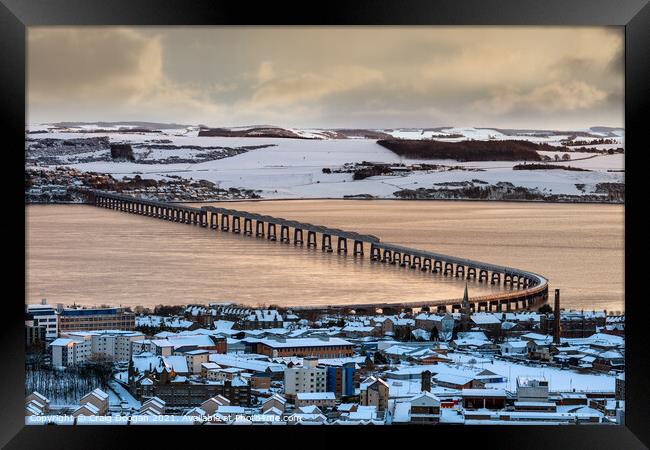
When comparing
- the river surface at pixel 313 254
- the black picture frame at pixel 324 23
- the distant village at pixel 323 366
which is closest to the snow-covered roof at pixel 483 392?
the distant village at pixel 323 366

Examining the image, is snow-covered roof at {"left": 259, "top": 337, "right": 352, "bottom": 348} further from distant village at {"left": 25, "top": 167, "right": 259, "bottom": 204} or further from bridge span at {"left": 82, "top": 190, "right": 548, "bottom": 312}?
distant village at {"left": 25, "top": 167, "right": 259, "bottom": 204}

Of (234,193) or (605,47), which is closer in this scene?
(605,47)

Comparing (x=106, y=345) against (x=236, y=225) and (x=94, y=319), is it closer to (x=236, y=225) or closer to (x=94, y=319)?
(x=94, y=319)

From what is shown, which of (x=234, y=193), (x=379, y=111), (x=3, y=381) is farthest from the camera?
(x=234, y=193)

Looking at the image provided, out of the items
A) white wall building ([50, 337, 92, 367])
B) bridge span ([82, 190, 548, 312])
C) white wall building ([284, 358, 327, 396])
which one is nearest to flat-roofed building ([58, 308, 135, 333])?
white wall building ([50, 337, 92, 367])

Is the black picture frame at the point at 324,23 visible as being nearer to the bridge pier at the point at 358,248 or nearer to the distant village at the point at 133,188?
the bridge pier at the point at 358,248

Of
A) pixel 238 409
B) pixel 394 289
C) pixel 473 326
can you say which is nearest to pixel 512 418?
pixel 238 409

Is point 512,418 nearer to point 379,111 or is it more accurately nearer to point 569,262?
point 569,262
